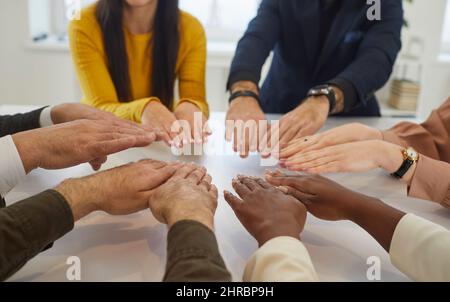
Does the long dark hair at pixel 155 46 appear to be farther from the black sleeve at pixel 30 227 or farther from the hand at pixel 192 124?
the black sleeve at pixel 30 227

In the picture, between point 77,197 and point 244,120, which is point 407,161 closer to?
point 244,120

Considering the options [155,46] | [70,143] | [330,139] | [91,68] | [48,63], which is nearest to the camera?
[70,143]

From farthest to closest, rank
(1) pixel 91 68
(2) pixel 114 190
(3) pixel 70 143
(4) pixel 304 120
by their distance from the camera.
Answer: (1) pixel 91 68 → (4) pixel 304 120 → (3) pixel 70 143 → (2) pixel 114 190

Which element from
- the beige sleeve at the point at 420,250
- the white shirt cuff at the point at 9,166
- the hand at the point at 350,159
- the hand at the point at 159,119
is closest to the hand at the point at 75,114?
→ the hand at the point at 159,119

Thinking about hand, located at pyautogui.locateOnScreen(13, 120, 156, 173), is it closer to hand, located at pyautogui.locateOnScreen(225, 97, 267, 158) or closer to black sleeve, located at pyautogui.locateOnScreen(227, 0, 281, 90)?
hand, located at pyautogui.locateOnScreen(225, 97, 267, 158)

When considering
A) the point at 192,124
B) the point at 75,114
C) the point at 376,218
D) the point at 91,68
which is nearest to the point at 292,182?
the point at 376,218

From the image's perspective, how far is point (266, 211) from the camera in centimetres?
77

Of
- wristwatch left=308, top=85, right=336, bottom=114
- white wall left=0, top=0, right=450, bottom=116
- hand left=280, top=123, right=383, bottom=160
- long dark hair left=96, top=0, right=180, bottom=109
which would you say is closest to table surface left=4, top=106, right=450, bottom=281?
hand left=280, top=123, right=383, bottom=160

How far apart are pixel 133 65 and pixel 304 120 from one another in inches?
27.9

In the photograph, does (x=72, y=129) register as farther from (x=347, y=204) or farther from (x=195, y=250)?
(x=347, y=204)

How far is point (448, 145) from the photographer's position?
44.6 inches

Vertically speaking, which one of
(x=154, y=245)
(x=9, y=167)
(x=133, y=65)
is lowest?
(x=154, y=245)

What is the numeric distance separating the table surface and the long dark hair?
1.96 ft
